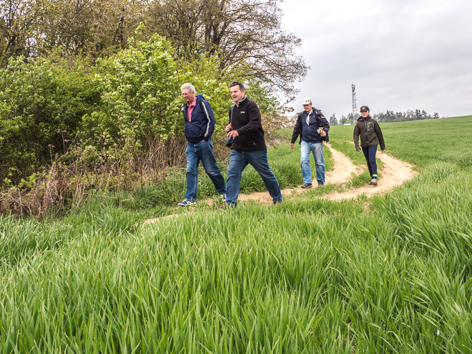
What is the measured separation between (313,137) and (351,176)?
2.37 m

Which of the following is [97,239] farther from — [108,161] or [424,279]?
[108,161]

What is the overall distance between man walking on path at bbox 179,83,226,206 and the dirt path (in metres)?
0.62

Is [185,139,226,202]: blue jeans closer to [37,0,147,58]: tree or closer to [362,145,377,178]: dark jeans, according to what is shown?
[362,145,377,178]: dark jeans

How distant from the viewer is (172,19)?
642 inches

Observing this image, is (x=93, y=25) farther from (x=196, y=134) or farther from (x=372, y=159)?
(x=372, y=159)

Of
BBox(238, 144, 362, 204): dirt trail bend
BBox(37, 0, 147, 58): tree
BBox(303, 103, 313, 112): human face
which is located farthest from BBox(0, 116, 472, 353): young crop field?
BBox(37, 0, 147, 58): tree

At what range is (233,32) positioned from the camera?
1875 cm

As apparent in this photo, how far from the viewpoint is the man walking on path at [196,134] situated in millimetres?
5957

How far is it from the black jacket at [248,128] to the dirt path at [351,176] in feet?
3.70

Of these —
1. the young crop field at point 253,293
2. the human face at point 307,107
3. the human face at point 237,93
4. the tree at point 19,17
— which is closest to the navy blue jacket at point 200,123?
the human face at point 237,93

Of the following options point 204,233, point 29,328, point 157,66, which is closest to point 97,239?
point 204,233

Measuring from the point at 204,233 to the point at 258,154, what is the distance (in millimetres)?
2835

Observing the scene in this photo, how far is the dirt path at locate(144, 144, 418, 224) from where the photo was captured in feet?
21.6

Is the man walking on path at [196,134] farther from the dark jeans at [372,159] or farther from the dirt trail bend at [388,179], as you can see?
the dark jeans at [372,159]
